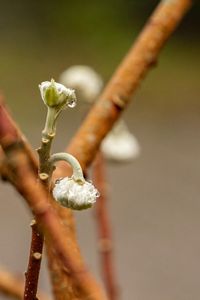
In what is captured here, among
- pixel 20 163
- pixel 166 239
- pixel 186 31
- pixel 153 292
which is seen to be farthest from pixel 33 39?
pixel 20 163

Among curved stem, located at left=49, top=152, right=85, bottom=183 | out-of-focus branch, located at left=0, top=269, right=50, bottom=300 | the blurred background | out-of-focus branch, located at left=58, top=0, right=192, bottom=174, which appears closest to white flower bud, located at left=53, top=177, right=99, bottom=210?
curved stem, located at left=49, top=152, right=85, bottom=183

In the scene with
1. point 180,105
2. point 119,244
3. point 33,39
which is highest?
point 119,244

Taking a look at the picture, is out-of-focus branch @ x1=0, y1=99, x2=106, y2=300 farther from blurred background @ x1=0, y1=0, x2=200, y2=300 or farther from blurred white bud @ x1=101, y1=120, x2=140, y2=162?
blurred background @ x1=0, y1=0, x2=200, y2=300

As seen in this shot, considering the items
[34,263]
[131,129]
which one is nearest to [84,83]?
[34,263]

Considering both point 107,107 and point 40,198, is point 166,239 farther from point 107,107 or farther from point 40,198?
point 40,198

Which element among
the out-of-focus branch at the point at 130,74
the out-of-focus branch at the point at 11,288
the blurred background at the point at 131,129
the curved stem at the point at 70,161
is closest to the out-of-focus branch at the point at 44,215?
the curved stem at the point at 70,161

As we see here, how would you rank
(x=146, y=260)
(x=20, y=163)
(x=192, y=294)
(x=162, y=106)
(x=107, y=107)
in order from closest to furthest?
1. (x=20, y=163)
2. (x=107, y=107)
3. (x=192, y=294)
4. (x=146, y=260)
5. (x=162, y=106)

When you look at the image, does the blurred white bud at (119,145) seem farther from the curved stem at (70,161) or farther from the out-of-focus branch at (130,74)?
the curved stem at (70,161)

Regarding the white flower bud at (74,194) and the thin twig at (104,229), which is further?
the thin twig at (104,229)
